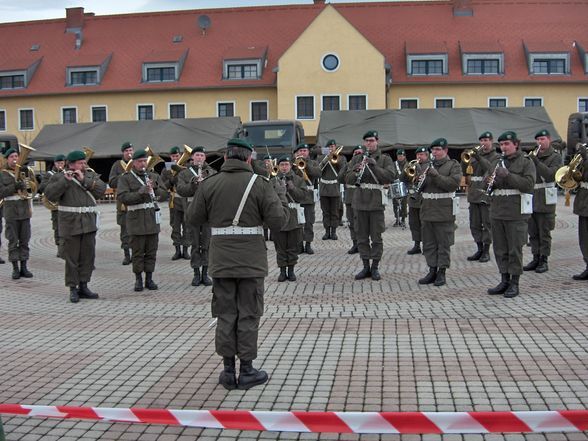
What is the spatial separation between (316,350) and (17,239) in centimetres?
727

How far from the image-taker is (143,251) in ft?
34.4

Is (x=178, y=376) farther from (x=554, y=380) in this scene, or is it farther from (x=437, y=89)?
(x=437, y=89)

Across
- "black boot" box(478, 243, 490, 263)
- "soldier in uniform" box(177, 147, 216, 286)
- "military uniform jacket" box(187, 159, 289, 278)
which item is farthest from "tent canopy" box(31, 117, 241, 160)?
"military uniform jacket" box(187, 159, 289, 278)

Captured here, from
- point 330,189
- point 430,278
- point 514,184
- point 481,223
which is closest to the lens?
point 514,184

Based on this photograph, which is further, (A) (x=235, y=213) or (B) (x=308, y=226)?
(B) (x=308, y=226)

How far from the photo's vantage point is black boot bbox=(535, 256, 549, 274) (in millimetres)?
11109

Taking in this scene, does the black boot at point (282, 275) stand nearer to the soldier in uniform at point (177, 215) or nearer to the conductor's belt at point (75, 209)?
the soldier in uniform at point (177, 215)

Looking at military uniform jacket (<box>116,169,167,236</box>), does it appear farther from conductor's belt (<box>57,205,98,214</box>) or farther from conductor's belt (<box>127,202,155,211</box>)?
conductor's belt (<box>57,205,98,214</box>)

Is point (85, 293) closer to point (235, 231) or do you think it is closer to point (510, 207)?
point (235, 231)

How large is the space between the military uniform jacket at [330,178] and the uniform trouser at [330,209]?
205 mm

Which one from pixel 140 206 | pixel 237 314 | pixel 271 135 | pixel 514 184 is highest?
pixel 271 135

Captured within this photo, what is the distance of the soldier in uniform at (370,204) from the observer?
35.5 ft

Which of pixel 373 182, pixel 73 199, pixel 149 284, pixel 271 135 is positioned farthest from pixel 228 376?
pixel 271 135

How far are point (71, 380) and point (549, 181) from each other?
811 centimetres
